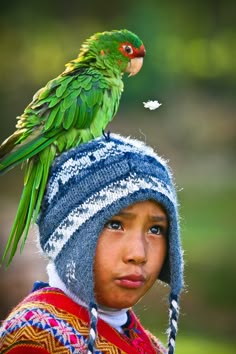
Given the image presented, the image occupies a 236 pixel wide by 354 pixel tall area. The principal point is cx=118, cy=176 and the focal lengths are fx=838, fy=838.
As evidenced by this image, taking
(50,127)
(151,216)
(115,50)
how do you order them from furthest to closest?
(115,50)
(50,127)
(151,216)

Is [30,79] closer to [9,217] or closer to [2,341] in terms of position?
[9,217]

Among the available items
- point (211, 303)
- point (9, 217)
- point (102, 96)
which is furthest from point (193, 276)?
point (102, 96)

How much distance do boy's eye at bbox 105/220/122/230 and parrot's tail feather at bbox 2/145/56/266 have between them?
0.19m

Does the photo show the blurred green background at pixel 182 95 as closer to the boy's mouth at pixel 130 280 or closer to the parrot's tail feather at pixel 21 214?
the parrot's tail feather at pixel 21 214

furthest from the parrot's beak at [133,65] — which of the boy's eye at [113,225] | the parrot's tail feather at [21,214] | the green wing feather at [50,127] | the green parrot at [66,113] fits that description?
the boy's eye at [113,225]

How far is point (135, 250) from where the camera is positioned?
184 centimetres

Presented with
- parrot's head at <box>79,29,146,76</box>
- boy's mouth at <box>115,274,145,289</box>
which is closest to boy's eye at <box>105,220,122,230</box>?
boy's mouth at <box>115,274,145,289</box>

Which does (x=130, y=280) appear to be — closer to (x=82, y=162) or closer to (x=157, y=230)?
(x=157, y=230)

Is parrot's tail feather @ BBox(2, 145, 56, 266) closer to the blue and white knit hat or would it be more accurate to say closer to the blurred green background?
the blue and white knit hat

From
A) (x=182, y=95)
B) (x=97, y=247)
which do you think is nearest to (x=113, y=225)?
(x=97, y=247)

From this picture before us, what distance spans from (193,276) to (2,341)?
529 centimetres

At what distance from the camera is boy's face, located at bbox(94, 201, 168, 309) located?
1846 mm

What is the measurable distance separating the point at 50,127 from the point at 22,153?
141mm

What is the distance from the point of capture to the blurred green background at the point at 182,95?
694 centimetres
